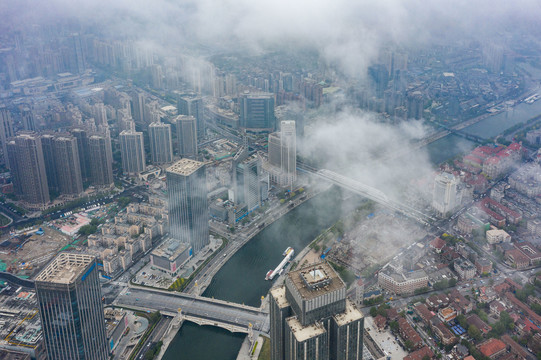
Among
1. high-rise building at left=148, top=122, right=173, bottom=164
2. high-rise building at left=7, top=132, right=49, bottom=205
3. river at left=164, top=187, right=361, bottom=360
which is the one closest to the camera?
river at left=164, top=187, right=361, bottom=360

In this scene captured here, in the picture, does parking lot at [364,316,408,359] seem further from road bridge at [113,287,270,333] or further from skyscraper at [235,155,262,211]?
skyscraper at [235,155,262,211]

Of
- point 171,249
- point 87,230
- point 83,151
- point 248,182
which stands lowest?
point 87,230

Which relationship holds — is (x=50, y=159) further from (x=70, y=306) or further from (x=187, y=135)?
(x=70, y=306)

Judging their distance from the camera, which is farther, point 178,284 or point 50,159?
point 50,159

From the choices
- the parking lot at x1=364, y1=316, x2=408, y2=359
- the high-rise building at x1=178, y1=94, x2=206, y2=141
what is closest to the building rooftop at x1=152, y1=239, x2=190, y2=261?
the parking lot at x1=364, y1=316, x2=408, y2=359

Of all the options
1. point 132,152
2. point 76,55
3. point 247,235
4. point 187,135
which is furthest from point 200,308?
point 76,55

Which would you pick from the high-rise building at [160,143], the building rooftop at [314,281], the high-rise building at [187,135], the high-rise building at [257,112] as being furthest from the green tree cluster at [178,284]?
the high-rise building at [257,112]
